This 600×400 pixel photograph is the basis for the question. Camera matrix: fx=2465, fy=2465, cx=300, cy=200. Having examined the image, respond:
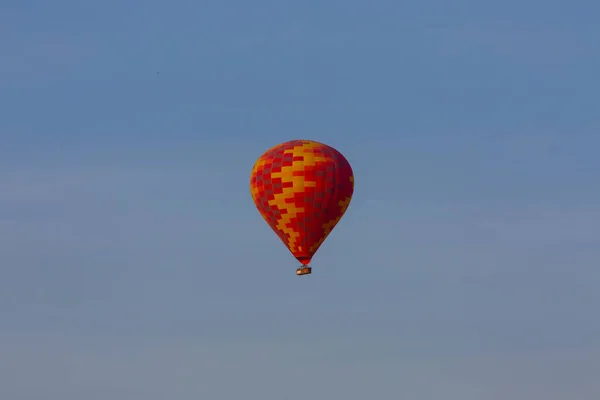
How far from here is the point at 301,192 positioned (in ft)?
467

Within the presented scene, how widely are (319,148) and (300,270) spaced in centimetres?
730

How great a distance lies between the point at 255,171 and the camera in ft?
474

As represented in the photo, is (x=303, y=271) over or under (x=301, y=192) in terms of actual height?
under

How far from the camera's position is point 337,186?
471 ft

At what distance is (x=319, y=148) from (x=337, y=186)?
247 centimetres

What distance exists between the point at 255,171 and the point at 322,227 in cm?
516

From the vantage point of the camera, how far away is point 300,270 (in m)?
142

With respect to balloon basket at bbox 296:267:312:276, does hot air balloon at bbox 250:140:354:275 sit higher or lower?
higher

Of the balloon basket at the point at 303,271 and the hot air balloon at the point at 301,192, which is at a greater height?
the hot air balloon at the point at 301,192

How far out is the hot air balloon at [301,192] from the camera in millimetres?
142500

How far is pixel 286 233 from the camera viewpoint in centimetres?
14338

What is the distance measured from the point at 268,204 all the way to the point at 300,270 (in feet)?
14.3

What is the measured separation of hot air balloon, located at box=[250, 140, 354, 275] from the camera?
142 m

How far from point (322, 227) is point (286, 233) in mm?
2158
